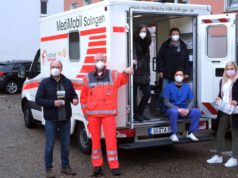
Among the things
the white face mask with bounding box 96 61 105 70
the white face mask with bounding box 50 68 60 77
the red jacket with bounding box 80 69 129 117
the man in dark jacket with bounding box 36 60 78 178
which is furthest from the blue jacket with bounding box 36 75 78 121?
the white face mask with bounding box 96 61 105 70

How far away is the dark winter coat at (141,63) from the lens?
7.53 metres

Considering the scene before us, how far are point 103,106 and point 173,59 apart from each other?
1.86 meters

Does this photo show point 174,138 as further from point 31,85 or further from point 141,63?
point 31,85

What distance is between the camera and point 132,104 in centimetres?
695

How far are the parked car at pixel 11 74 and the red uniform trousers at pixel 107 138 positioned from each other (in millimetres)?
13678

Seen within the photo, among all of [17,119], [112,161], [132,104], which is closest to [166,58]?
[132,104]

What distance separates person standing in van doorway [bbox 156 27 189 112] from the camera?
25.2ft

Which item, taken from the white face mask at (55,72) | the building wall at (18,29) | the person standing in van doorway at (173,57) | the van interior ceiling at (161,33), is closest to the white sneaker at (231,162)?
the van interior ceiling at (161,33)

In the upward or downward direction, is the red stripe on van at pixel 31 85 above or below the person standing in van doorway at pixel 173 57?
below

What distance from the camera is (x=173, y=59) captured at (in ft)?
25.2

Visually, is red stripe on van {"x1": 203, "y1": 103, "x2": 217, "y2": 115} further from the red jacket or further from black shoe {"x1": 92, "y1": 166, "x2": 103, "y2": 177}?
black shoe {"x1": 92, "y1": 166, "x2": 103, "y2": 177}

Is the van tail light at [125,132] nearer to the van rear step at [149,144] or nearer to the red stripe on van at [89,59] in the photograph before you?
the van rear step at [149,144]

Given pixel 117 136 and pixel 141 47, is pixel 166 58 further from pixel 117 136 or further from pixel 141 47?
pixel 117 136

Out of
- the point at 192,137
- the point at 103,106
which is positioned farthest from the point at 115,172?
the point at 192,137
